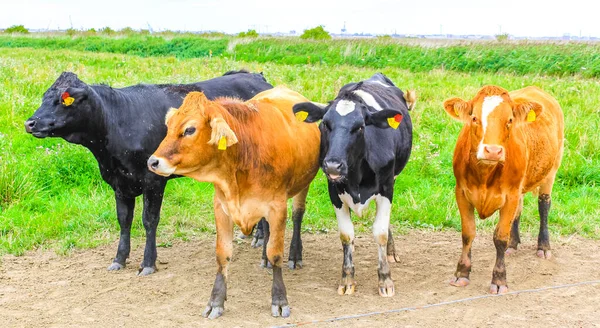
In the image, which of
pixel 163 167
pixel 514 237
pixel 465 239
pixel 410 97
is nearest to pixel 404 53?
pixel 410 97

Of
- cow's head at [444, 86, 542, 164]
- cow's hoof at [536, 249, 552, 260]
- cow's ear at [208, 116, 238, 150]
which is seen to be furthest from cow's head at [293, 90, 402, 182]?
cow's hoof at [536, 249, 552, 260]

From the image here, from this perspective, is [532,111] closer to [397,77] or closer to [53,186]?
[53,186]

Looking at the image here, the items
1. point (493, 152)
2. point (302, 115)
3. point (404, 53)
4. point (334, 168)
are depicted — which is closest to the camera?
point (334, 168)

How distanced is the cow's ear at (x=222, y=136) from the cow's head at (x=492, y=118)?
1.87 meters

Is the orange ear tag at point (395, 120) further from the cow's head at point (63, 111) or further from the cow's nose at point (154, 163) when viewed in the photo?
the cow's head at point (63, 111)

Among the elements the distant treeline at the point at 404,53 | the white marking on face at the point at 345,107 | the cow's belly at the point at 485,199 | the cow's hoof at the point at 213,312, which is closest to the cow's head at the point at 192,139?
the white marking on face at the point at 345,107

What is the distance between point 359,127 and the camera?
16.2 feet

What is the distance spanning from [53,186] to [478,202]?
544 cm

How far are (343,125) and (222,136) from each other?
1.00m

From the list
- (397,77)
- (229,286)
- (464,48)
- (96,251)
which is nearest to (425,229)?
(229,286)

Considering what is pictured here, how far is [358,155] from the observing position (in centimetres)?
504

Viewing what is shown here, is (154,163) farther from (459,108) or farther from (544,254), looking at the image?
(544,254)

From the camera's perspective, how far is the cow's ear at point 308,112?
5121 millimetres

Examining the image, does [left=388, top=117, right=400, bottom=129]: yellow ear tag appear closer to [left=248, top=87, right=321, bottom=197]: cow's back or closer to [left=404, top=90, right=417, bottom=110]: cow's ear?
[left=248, top=87, right=321, bottom=197]: cow's back
